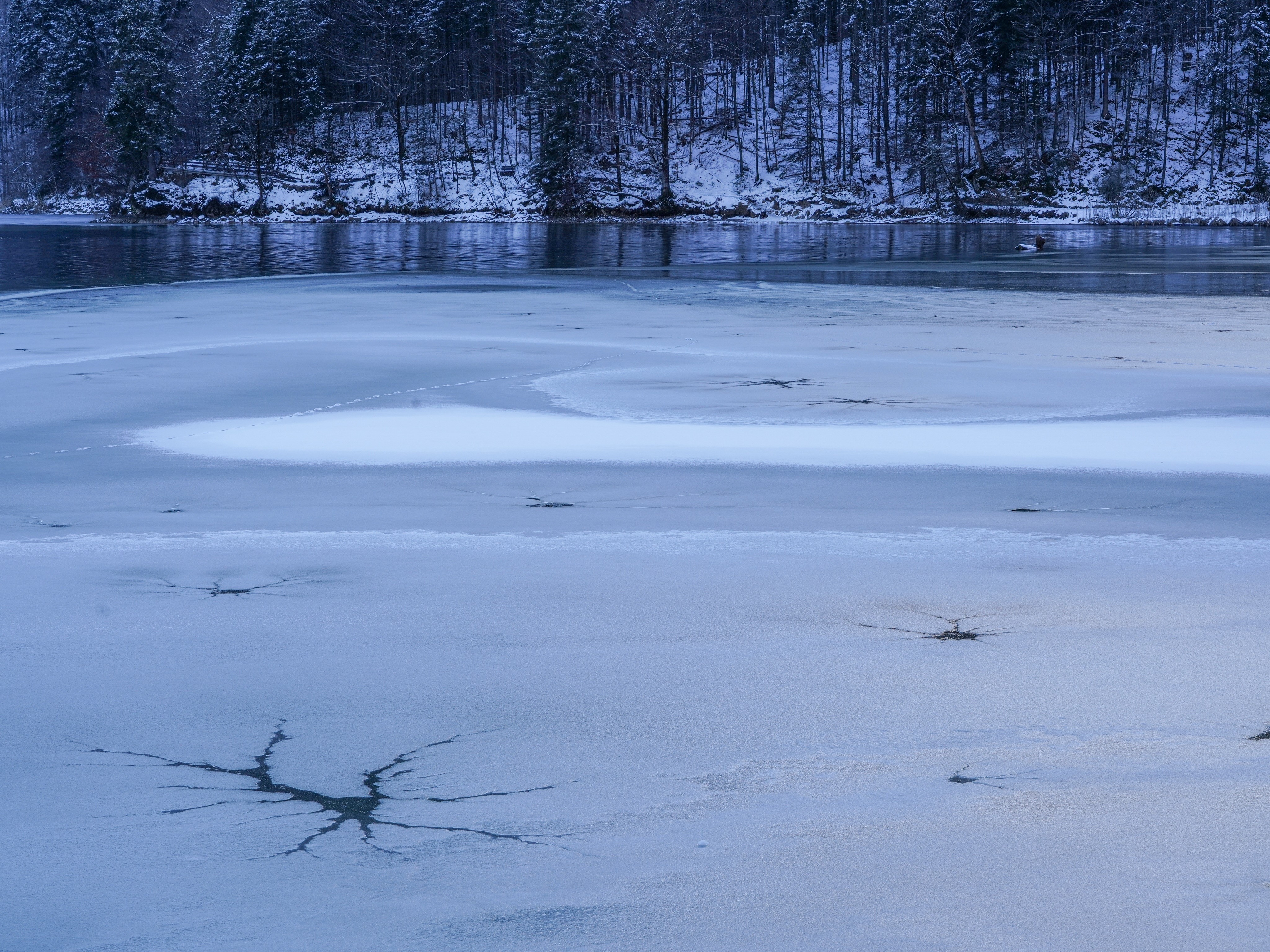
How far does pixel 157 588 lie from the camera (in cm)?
443

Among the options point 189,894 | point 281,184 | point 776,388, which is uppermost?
point 281,184

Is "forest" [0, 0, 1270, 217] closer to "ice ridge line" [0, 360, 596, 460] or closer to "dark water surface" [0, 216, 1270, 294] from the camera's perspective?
"dark water surface" [0, 216, 1270, 294]

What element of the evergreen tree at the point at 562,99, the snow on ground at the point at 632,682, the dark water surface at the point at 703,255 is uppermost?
the evergreen tree at the point at 562,99

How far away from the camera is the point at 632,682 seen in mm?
3477

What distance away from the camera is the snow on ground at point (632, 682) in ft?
7.61

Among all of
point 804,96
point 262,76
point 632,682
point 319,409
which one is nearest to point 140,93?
point 262,76

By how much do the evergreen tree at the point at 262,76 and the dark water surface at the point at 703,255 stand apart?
2800 centimetres

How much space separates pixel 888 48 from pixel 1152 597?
251ft

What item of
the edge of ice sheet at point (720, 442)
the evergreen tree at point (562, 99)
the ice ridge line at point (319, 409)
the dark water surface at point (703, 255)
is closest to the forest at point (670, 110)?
the evergreen tree at point (562, 99)

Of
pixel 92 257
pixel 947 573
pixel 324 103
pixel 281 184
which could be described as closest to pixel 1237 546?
pixel 947 573

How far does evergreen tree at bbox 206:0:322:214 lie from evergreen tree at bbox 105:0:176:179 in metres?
5.00

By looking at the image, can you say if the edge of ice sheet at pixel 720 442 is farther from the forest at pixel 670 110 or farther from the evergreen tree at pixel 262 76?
the evergreen tree at pixel 262 76

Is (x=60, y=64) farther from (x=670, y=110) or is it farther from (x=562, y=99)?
(x=670, y=110)

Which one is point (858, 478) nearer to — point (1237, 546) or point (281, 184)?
point (1237, 546)
